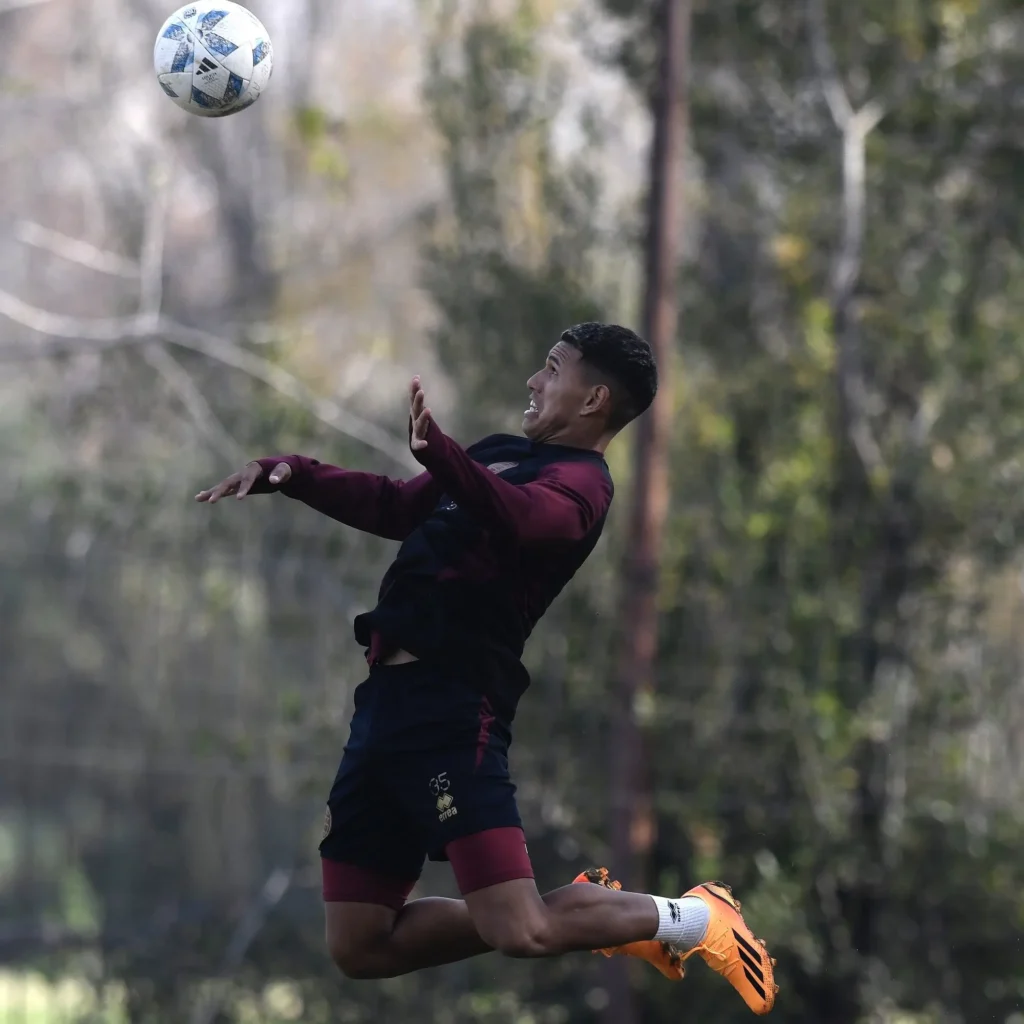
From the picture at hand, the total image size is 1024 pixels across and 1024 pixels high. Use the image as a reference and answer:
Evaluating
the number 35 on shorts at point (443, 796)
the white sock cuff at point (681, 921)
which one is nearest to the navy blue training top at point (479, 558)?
the number 35 on shorts at point (443, 796)

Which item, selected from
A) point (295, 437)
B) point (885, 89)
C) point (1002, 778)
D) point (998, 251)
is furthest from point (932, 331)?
point (295, 437)

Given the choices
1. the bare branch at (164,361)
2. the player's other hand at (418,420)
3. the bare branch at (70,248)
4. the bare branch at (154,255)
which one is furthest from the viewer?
the bare branch at (70,248)

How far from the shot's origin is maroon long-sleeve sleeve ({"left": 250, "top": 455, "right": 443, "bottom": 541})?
4.55 meters

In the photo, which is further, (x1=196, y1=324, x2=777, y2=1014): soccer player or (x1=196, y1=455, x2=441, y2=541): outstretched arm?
(x1=196, y1=455, x2=441, y2=541): outstretched arm

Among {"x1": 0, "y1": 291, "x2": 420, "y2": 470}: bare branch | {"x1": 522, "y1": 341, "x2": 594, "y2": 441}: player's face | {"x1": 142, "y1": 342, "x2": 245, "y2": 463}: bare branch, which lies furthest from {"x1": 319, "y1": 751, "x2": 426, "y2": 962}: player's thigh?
{"x1": 142, "y1": 342, "x2": 245, "y2": 463}: bare branch

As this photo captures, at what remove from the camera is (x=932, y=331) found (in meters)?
10.2

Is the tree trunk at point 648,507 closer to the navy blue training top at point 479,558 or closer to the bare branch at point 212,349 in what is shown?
the bare branch at point 212,349

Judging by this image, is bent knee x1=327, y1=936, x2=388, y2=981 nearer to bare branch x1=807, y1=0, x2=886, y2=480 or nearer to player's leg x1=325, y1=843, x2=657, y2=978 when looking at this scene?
player's leg x1=325, y1=843, x2=657, y2=978

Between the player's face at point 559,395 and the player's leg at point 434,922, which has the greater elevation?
the player's face at point 559,395

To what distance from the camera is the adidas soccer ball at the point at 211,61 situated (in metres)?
5.12

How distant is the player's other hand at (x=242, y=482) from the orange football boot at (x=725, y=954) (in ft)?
4.57

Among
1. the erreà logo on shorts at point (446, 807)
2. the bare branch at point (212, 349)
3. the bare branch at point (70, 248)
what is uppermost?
the bare branch at point (70, 248)

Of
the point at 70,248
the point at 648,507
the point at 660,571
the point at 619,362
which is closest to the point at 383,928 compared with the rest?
the point at 619,362

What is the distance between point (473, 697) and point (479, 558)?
1.18 feet
